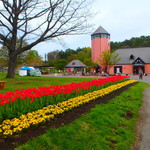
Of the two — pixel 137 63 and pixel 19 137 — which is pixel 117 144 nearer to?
pixel 19 137

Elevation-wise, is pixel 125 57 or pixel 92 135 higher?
pixel 125 57

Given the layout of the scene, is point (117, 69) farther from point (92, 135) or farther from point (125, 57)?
point (92, 135)

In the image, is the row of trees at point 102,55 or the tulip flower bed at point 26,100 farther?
the row of trees at point 102,55

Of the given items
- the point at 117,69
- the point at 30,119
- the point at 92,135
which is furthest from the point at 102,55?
the point at 30,119

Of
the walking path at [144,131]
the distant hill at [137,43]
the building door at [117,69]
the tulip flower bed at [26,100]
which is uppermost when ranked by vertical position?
the distant hill at [137,43]

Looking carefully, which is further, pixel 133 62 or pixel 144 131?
pixel 133 62

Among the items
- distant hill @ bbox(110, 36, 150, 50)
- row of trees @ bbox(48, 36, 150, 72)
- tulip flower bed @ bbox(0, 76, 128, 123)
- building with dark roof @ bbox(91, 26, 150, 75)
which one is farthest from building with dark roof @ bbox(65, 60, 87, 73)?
tulip flower bed @ bbox(0, 76, 128, 123)

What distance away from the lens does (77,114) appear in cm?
582

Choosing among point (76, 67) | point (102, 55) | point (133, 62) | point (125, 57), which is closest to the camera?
point (102, 55)

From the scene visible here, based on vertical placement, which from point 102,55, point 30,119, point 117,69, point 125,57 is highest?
point 102,55

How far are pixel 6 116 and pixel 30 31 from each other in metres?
16.8

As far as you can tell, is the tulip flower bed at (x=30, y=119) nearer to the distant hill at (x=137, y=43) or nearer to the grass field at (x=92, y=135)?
the grass field at (x=92, y=135)

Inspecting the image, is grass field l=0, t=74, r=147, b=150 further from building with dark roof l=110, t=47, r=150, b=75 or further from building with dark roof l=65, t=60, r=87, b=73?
building with dark roof l=65, t=60, r=87, b=73

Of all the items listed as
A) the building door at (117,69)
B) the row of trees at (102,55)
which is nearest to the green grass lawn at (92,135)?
the row of trees at (102,55)
